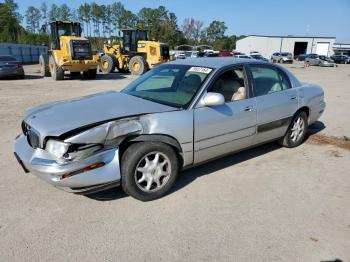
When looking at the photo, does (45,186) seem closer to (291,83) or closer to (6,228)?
(6,228)

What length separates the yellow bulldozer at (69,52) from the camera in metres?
17.3

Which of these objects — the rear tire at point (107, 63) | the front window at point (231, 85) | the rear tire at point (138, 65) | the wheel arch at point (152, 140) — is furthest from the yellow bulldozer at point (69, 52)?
the wheel arch at point (152, 140)

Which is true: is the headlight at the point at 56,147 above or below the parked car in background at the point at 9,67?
above

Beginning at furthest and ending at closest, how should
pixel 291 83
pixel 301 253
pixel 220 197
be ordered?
pixel 291 83 → pixel 220 197 → pixel 301 253

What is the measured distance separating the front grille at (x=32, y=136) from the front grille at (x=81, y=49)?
14.5 m

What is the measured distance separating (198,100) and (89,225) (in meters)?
1.89

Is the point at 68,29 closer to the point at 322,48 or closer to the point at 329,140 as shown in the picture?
the point at 329,140

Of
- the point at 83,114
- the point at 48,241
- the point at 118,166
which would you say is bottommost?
the point at 48,241

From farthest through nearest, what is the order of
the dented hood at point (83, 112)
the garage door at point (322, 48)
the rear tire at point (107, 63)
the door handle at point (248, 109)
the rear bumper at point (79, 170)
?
the garage door at point (322, 48)
the rear tire at point (107, 63)
the door handle at point (248, 109)
the dented hood at point (83, 112)
the rear bumper at point (79, 170)

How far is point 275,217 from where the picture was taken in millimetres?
3438

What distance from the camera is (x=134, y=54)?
22219 mm

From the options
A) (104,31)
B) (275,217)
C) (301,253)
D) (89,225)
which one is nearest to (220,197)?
(275,217)

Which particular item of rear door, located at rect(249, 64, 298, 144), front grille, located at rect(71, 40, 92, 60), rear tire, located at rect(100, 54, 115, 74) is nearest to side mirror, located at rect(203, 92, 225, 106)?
rear door, located at rect(249, 64, 298, 144)

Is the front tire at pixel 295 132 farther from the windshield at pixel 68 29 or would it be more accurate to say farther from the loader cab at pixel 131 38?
the loader cab at pixel 131 38
